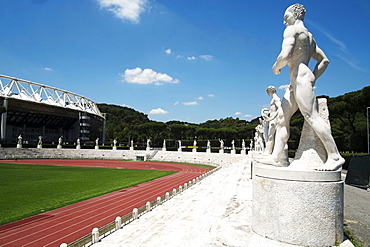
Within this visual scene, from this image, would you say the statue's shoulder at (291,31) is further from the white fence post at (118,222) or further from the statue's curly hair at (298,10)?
the white fence post at (118,222)

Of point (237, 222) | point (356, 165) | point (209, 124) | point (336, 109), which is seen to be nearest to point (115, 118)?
point (209, 124)

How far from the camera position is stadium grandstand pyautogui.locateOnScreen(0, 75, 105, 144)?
5800cm

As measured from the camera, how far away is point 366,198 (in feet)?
39.9

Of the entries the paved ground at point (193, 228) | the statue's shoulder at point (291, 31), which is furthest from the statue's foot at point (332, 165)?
the statue's shoulder at point (291, 31)

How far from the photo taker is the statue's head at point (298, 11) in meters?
5.38

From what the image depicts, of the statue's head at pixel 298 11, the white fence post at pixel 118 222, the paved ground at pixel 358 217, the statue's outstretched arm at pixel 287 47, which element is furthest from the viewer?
the white fence post at pixel 118 222

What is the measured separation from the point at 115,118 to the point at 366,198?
102 metres

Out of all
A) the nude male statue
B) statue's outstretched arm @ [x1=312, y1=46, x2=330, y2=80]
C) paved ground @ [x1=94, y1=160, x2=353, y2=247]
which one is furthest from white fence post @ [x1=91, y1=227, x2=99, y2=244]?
statue's outstretched arm @ [x1=312, y1=46, x2=330, y2=80]

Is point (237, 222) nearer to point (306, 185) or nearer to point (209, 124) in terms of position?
point (306, 185)

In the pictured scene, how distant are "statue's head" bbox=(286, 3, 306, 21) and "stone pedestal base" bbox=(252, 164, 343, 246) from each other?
10.6ft

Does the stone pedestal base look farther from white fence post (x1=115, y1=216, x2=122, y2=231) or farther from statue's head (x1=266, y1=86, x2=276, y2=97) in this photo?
statue's head (x1=266, y1=86, x2=276, y2=97)

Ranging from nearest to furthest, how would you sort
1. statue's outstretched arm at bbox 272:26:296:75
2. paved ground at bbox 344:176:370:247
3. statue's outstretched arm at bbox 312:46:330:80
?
statue's outstretched arm at bbox 272:26:296:75 → statue's outstretched arm at bbox 312:46:330:80 → paved ground at bbox 344:176:370:247

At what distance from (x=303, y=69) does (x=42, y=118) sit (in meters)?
73.1

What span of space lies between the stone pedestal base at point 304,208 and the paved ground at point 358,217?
1.81 m
